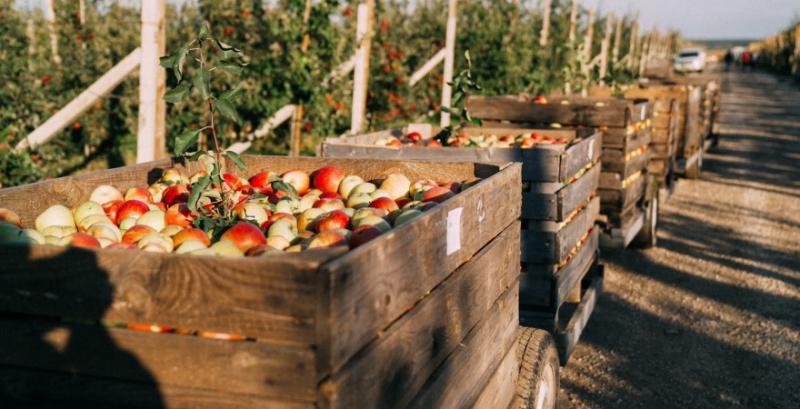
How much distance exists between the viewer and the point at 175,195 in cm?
290

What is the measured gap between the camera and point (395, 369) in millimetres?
1891

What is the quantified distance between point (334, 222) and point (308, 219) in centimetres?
18

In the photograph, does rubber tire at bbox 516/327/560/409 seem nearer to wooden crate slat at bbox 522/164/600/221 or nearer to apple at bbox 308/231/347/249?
wooden crate slat at bbox 522/164/600/221

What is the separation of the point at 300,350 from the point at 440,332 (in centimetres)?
75

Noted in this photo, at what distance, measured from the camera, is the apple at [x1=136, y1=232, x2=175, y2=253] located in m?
2.15

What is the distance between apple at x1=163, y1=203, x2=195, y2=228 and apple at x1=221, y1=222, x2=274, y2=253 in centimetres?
36

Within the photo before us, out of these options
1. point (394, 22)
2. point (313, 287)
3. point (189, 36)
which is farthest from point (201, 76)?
point (394, 22)

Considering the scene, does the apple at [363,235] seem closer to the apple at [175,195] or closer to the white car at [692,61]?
the apple at [175,195]

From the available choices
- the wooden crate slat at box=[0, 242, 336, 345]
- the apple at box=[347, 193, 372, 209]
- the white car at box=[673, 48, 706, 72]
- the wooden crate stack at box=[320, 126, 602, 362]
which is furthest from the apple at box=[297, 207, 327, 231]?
the white car at box=[673, 48, 706, 72]

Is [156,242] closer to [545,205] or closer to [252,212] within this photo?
[252,212]

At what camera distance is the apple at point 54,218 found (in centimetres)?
245

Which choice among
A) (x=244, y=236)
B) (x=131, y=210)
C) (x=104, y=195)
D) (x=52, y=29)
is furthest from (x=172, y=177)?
(x=52, y=29)

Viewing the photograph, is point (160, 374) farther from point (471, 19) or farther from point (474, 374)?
point (471, 19)

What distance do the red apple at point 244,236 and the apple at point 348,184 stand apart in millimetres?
852
